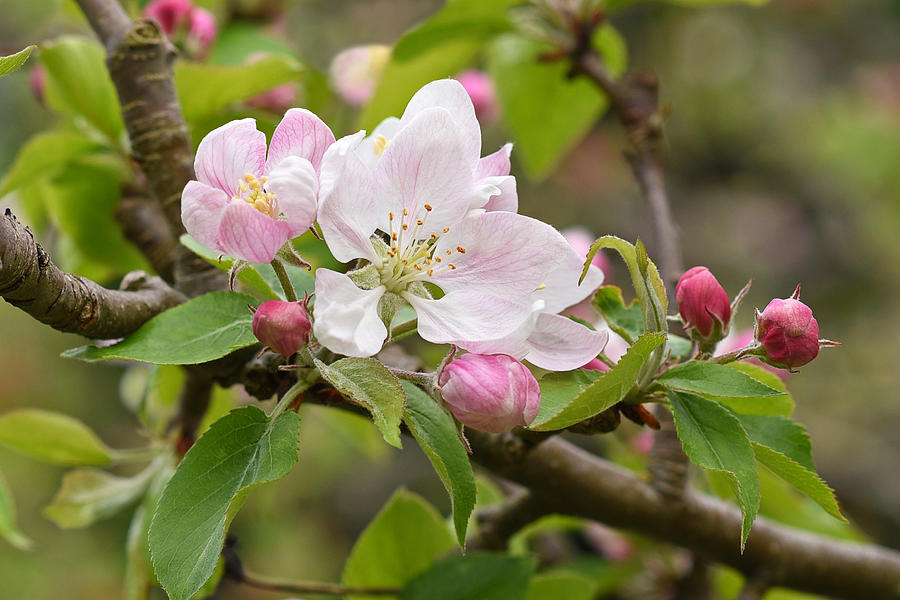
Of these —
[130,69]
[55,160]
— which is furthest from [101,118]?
[130,69]

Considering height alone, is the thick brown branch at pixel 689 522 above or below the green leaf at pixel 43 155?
below

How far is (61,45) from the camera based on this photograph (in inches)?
34.1

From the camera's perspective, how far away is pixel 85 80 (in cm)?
88

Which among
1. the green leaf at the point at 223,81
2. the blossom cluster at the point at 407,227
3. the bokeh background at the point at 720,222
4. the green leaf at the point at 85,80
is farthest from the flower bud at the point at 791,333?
the bokeh background at the point at 720,222

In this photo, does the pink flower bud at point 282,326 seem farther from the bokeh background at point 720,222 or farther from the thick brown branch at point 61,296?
the bokeh background at point 720,222

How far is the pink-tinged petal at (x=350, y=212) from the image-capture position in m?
0.48

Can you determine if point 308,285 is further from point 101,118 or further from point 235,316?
point 101,118

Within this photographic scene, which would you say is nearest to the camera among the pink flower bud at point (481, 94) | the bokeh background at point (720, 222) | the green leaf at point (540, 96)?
the green leaf at point (540, 96)

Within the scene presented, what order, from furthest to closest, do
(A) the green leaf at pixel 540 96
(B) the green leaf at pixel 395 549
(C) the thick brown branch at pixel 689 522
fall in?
(A) the green leaf at pixel 540 96
(B) the green leaf at pixel 395 549
(C) the thick brown branch at pixel 689 522

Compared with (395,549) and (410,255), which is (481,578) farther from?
(410,255)

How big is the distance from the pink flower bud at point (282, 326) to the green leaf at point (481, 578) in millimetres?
330

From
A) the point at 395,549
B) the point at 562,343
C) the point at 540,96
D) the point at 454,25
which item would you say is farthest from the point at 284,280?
the point at 540,96

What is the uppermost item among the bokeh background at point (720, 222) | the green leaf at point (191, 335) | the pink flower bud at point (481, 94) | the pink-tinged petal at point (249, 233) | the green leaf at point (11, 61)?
the green leaf at point (11, 61)

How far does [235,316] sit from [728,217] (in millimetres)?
3561
